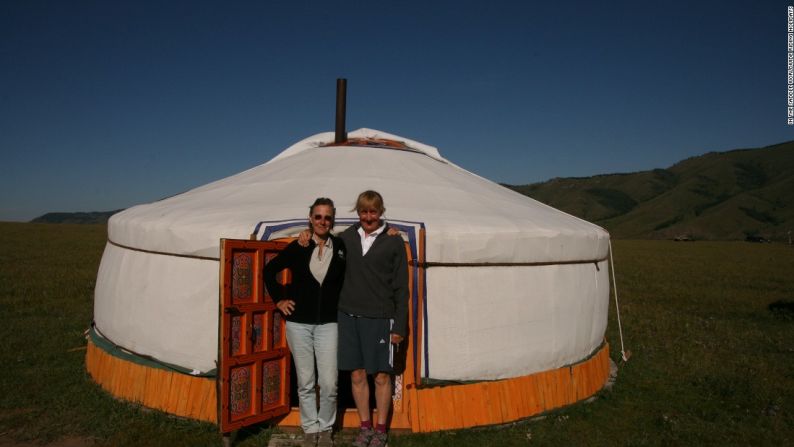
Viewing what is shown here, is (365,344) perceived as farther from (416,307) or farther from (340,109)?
(340,109)

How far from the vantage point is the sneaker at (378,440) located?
2967 mm

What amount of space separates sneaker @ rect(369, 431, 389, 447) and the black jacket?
0.73m

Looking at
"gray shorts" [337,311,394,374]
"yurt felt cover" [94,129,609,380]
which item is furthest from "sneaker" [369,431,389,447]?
"yurt felt cover" [94,129,609,380]

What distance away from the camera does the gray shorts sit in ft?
9.57

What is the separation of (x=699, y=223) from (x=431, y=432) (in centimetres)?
7189

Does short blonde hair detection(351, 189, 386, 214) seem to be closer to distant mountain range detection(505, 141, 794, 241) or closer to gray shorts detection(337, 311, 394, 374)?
gray shorts detection(337, 311, 394, 374)

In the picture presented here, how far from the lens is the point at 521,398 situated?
3.72 m

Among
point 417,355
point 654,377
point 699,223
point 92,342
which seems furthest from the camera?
point 699,223

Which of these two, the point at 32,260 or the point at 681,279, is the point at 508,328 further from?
the point at 32,260

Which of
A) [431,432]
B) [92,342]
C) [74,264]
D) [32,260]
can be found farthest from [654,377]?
[32,260]

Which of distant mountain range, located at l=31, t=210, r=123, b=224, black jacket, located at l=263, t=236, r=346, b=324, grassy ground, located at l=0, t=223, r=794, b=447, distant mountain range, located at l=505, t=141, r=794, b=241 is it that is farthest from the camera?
distant mountain range, located at l=31, t=210, r=123, b=224

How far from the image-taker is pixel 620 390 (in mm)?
4539

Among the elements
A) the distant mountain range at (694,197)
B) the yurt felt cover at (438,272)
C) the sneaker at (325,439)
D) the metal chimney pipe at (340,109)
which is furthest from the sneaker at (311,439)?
the distant mountain range at (694,197)

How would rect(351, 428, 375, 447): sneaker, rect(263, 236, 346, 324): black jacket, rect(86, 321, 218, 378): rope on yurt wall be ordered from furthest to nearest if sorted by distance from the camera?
1. rect(86, 321, 218, 378): rope on yurt wall
2. rect(351, 428, 375, 447): sneaker
3. rect(263, 236, 346, 324): black jacket
